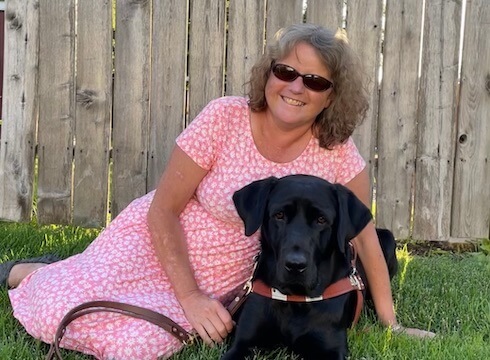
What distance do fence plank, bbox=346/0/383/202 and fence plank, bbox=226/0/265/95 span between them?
592 millimetres

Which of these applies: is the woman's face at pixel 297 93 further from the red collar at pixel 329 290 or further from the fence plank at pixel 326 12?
the fence plank at pixel 326 12

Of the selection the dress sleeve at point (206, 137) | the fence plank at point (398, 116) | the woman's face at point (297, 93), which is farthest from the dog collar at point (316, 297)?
the fence plank at point (398, 116)

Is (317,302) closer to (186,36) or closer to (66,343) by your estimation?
(66,343)

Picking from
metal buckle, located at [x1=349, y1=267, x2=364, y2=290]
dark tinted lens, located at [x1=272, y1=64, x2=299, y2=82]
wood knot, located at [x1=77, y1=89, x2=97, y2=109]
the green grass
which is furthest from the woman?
wood knot, located at [x1=77, y1=89, x2=97, y2=109]

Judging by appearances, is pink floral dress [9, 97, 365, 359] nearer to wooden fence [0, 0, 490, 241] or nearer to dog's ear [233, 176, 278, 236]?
dog's ear [233, 176, 278, 236]

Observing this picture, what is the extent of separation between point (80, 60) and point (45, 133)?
547 millimetres

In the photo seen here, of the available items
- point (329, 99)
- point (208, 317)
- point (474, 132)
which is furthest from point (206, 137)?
point (474, 132)

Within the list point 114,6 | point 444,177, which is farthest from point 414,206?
point 114,6

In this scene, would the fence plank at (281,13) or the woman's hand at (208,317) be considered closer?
the woman's hand at (208,317)

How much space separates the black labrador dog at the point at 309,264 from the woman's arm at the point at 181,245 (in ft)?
0.54

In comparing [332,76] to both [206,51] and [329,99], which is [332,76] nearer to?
[329,99]

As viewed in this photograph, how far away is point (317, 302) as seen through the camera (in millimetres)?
3043

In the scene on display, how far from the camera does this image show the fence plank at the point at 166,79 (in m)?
4.75

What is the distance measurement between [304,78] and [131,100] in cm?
181
